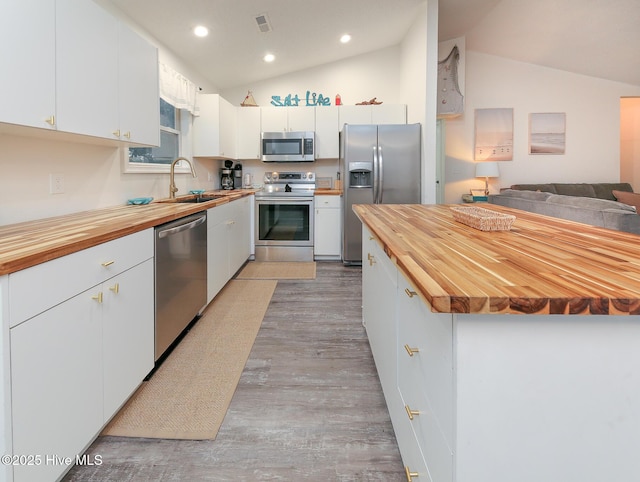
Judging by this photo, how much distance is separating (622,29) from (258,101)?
4.70 metres

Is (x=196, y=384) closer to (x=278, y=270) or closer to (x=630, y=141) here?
(x=278, y=270)

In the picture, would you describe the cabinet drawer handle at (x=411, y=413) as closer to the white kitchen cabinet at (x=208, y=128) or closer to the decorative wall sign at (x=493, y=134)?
the white kitchen cabinet at (x=208, y=128)

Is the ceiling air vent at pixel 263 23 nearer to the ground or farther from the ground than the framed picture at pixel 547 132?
farther from the ground

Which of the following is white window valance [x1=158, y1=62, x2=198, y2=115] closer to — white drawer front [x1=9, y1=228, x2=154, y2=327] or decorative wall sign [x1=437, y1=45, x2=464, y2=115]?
white drawer front [x1=9, y1=228, x2=154, y2=327]

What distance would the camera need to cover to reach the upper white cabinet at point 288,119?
5.48m

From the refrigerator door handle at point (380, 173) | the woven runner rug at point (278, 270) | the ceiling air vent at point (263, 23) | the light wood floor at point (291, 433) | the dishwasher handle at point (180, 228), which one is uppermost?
the ceiling air vent at point (263, 23)

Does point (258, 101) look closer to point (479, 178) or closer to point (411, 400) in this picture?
point (479, 178)

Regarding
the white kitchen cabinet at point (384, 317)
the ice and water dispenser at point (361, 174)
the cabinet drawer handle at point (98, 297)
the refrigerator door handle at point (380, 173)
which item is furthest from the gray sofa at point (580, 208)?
the cabinet drawer handle at point (98, 297)

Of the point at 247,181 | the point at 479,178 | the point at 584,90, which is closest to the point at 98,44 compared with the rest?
the point at 247,181

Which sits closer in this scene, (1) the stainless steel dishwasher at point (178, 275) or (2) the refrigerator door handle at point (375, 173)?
(1) the stainless steel dishwasher at point (178, 275)

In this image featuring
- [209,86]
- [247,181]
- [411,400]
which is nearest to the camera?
[411,400]

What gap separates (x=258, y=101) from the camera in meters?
5.86

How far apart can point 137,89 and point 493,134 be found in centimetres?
559

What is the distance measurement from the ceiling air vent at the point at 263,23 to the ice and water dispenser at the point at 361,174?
5.67ft
